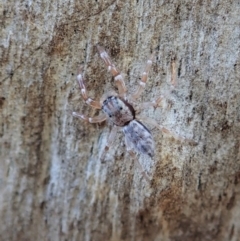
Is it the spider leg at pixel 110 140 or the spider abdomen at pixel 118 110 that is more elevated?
the spider abdomen at pixel 118 110

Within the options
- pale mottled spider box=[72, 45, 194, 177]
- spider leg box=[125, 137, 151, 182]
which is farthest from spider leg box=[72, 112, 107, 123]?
spider leg box=[125, 137, 151, 182]

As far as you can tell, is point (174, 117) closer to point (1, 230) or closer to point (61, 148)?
point (61, 148)

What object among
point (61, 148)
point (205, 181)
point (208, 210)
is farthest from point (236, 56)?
point (61, 148)

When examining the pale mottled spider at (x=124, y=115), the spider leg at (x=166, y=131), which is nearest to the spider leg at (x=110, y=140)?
the pale mottled spider at (x=124, y=115)

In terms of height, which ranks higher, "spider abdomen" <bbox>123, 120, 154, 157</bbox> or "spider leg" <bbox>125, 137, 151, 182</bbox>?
"spider abdomen" <bbox>123, 120, 154, 157</bbox>

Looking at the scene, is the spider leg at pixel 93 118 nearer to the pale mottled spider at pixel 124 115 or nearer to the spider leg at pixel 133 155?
the pale mottled spider at pixel 124 115

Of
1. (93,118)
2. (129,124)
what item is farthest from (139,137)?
(93,118)

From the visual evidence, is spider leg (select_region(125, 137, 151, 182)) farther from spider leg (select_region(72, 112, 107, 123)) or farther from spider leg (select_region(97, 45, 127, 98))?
spider leg (select_region(97, 45, 127, 98))

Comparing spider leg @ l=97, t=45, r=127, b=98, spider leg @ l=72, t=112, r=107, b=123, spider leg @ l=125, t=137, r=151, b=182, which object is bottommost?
spider leg @ l=125, t=137, r=151, b=182
